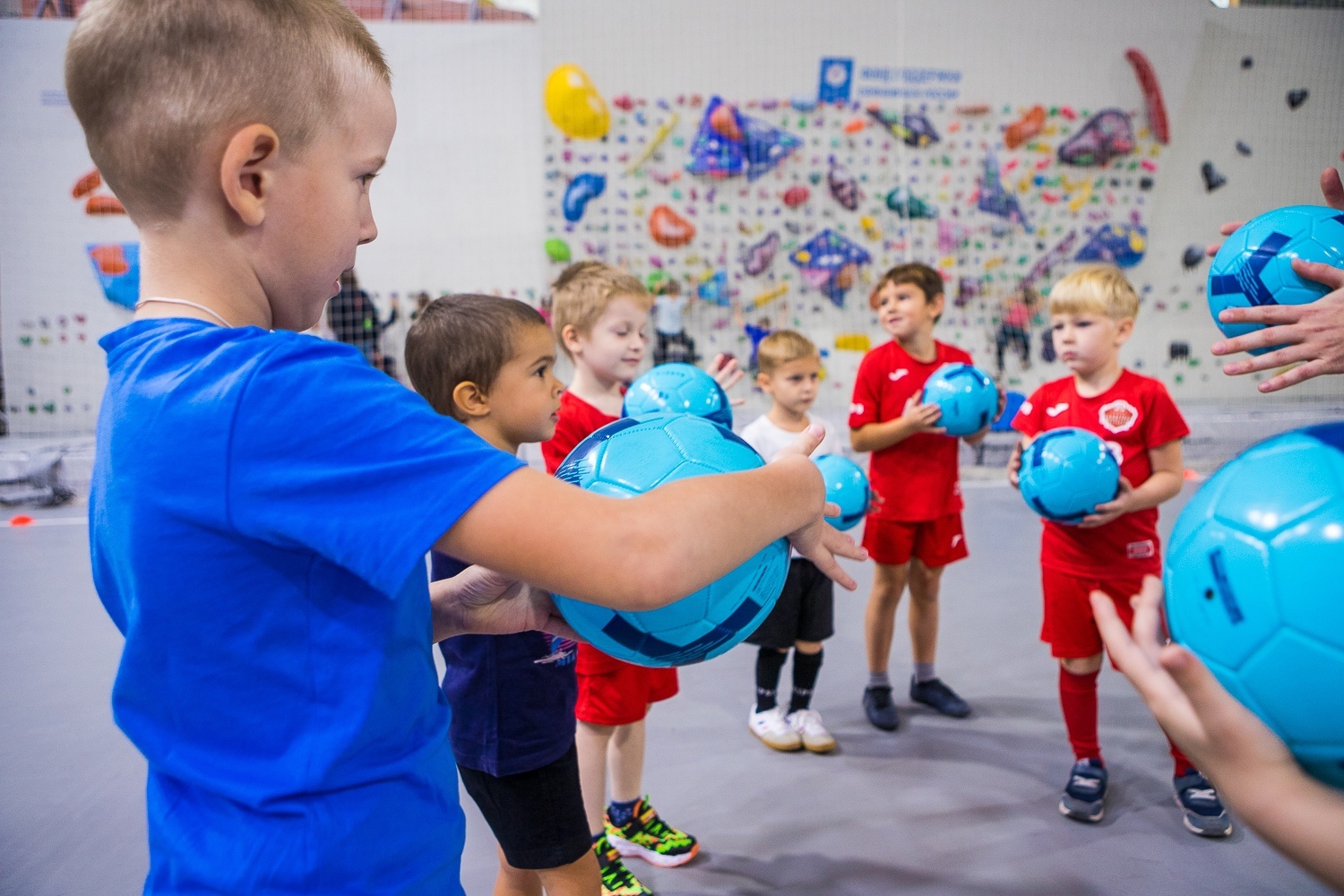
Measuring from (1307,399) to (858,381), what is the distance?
7465 millimetres

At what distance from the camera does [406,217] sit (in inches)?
314

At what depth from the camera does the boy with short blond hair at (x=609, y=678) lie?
232 centimetres

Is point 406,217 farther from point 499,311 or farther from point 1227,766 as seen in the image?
point 1227,766

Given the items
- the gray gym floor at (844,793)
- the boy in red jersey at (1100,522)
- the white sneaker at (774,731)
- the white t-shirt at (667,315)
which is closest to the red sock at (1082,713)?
the boy in red jersey at (1100,522)

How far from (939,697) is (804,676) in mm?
585

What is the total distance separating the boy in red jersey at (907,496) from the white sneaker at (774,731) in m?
0.36

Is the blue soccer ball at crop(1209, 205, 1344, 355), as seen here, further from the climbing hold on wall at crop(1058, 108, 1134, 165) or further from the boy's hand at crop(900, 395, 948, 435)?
the climbing hold on wall at crop(1058, 108, 1134, 165)

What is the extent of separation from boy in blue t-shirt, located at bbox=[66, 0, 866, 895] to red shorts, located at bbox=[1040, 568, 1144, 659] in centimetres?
215

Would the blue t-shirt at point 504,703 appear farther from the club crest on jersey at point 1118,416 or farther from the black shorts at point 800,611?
the club crest on jersey at point 1118,416

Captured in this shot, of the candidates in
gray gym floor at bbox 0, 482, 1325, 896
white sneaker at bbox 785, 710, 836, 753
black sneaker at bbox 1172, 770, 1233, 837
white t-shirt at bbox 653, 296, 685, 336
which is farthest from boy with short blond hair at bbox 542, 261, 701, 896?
white t-shirt at bbox 653, 296, 685, 336

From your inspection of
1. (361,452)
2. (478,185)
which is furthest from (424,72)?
(361,452)

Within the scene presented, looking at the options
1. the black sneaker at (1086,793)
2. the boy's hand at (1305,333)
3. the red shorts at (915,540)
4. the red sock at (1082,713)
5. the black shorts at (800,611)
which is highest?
the boy's hand at (1305,333)

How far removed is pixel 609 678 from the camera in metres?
2.31

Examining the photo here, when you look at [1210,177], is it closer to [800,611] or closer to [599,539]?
[800,611]
